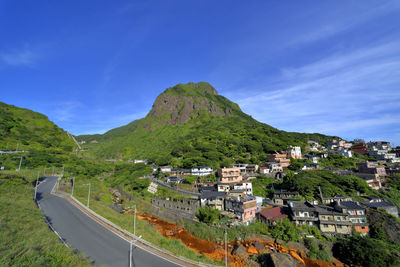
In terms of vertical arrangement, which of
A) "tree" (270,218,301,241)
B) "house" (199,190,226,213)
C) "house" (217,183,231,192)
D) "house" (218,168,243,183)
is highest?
"house" (218,168,243,183)

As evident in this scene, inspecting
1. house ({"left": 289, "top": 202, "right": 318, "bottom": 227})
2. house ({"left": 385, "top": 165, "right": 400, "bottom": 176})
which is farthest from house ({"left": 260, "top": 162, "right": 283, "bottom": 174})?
house ({"left": 385, "top": 165, "right": 400, "bottom": 176})

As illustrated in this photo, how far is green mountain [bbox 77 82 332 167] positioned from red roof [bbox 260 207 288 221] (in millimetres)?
28175

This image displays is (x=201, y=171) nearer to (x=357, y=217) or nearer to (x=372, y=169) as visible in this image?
(x=357, y=217)

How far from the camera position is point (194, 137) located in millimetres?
106625

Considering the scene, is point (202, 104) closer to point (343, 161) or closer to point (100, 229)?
point (343, 161)

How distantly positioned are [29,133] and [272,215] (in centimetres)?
12020

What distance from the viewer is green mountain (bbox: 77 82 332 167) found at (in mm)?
72125

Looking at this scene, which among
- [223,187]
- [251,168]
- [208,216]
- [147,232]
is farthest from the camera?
[251,168]

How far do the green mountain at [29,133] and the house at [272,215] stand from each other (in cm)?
8681

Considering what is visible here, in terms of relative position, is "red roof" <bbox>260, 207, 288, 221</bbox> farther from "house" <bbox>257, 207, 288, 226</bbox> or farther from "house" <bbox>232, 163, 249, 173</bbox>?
"house" <bbox>232, 163, 249, 173</bbox>

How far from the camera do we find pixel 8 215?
15.5 meters

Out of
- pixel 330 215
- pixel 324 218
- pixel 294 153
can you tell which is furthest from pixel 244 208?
pixel 294 153

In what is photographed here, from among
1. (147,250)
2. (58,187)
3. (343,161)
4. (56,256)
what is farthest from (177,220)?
(343,161)

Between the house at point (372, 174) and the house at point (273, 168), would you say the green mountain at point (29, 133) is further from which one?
the house at point (372, 174)
